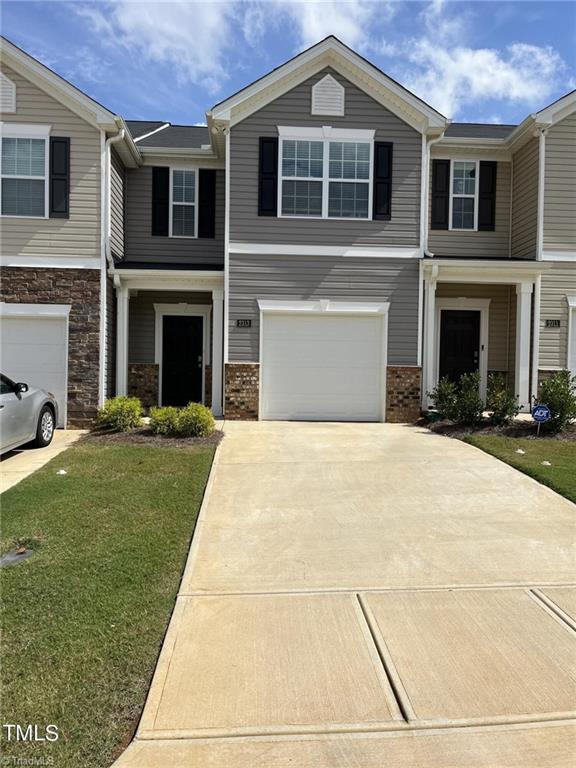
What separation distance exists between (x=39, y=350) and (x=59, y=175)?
3.41 meters

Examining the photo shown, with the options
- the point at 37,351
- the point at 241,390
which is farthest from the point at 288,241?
the point at 37,351

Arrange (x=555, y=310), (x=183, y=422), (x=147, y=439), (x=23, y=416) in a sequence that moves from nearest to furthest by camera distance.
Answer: (x=23, y=416), (x=147, y=439), (x=183, y=422), (x=555, y=310)

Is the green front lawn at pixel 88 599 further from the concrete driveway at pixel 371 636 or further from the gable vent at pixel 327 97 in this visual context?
the gable vent at pixel 327 97

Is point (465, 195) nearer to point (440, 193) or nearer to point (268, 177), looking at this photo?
point (440, 193)

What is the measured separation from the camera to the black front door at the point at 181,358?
44.3ft

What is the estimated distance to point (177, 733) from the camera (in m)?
2.60

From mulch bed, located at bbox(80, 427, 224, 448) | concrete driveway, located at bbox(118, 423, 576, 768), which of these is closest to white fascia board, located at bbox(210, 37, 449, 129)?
mulch bed, located at bbox(80, 427, 224, 448)

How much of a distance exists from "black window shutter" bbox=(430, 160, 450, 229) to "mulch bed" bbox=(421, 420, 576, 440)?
516 centimetres

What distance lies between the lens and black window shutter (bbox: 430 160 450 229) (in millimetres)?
13164

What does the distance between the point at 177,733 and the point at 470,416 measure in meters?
8.87

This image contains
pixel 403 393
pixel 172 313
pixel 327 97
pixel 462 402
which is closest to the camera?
pixel 462 402

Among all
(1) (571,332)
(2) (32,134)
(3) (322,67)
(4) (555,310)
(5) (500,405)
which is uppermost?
(3) (322,67)

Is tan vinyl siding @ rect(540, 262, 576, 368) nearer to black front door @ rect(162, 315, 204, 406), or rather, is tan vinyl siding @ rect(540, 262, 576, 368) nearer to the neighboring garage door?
black front door @ rect(162, 315, 204, 406)

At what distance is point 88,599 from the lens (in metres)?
3.72
